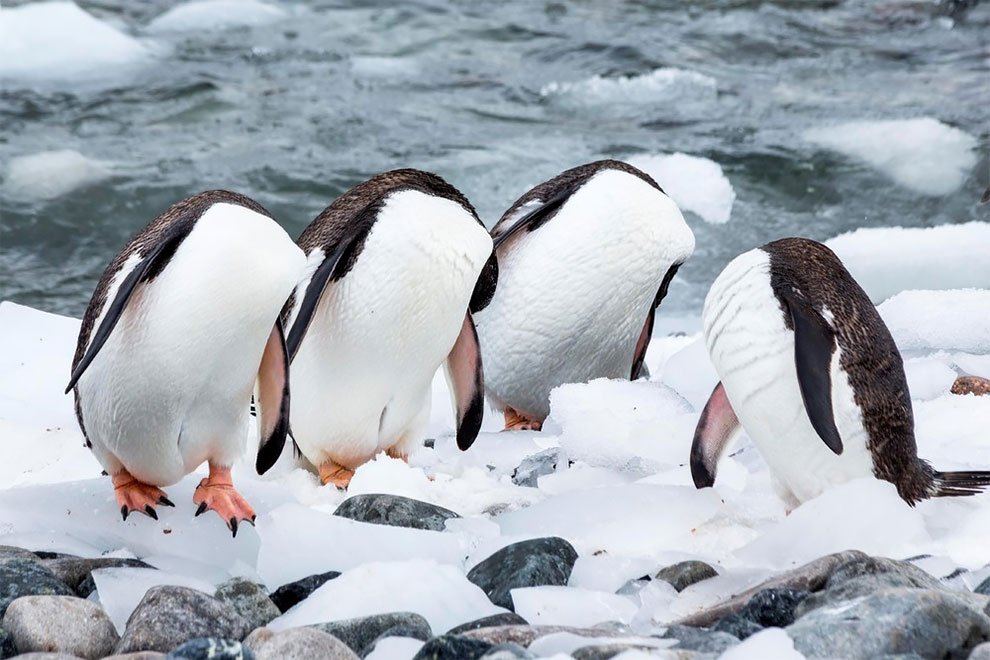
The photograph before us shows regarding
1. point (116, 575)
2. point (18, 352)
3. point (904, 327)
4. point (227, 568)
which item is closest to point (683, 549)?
point (227, 568)

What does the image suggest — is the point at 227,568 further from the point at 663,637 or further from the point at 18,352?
the point at 18,352

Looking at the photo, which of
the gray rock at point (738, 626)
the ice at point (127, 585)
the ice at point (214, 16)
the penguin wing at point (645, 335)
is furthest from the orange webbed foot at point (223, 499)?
the ice at point (214, 16)

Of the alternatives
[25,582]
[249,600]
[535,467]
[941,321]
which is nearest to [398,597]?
[249,600]

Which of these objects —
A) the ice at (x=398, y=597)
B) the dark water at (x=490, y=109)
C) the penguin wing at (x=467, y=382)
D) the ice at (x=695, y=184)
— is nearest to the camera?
the ice at (x=398, y=597)

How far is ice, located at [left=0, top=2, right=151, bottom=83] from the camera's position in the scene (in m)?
9.88

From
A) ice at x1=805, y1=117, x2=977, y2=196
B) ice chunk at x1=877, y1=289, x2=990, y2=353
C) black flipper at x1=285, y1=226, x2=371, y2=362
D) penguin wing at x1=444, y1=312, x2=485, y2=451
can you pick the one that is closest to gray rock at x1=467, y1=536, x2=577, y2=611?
black flipper at x1=285, y1=226, x2=371, y2=362

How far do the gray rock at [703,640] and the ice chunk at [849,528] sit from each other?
0.44 metres

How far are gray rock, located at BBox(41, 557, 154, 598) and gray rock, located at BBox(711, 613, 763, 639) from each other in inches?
40.0

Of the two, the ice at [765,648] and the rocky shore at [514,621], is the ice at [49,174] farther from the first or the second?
the ice at [765,648]

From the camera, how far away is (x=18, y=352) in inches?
171

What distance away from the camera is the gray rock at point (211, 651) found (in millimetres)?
1843

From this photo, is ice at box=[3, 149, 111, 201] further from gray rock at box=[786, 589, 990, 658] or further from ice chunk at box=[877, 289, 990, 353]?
gray rock at box=[786, 589, 990, 658]

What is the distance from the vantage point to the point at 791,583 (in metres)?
2.18

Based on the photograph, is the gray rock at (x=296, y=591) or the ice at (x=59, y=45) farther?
the ice at (x=59, y=45)
